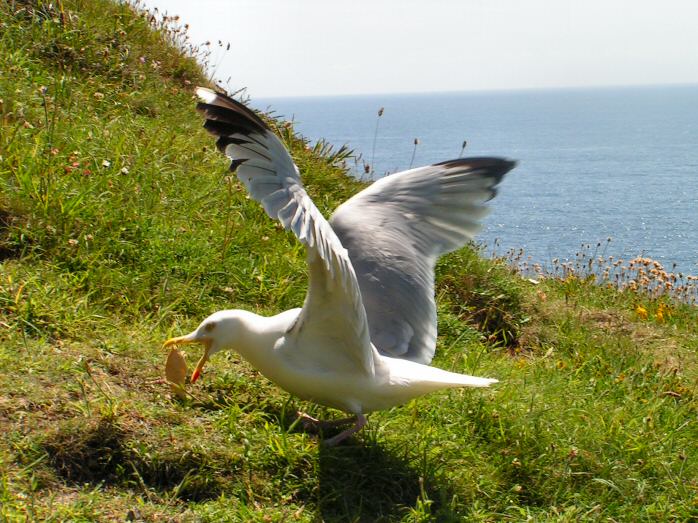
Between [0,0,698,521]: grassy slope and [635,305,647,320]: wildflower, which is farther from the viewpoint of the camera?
[635,305,647,320]: wildflower

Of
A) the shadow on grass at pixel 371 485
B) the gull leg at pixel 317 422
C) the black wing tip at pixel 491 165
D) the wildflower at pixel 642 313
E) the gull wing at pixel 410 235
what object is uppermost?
the black wing tip at pixel 491 165

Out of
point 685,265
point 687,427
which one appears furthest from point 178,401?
point 685,265

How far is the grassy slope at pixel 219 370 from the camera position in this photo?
3.21m

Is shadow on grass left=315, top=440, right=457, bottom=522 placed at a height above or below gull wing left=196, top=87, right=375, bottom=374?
below

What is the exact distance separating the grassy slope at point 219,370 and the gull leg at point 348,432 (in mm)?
53

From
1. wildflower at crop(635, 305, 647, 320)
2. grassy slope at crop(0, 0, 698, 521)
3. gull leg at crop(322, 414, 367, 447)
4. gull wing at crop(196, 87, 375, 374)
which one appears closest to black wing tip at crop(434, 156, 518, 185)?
grassy slope at crop(0, 0, 698, 521)

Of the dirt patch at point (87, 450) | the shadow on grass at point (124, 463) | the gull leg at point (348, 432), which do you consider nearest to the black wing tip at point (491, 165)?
the gull leg at point (348, 432)

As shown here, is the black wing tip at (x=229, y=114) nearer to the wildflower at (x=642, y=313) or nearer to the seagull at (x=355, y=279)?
the seagull at (x=355, y=279)

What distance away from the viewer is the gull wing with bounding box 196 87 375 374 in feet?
9.91

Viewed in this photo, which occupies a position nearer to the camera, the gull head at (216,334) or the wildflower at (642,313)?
the gull head at (216,334)

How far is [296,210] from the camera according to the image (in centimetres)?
304

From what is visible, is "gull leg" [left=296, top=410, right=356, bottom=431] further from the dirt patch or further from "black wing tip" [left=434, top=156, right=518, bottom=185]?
"black wing tip" [left=434, top=156, right=518, bottom=185]

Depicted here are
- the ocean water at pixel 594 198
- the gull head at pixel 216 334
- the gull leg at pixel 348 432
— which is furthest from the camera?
the ocean water at pixel 594 198

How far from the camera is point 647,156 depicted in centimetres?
2475
